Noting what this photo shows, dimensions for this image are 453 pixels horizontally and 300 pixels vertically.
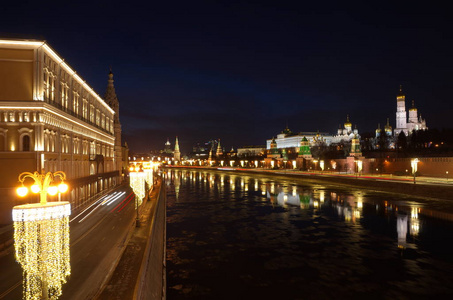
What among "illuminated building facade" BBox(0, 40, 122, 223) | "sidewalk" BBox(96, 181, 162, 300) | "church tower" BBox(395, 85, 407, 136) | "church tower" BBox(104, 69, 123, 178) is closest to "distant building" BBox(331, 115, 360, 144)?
"church tower" BBox(395, 85, 407, 136)

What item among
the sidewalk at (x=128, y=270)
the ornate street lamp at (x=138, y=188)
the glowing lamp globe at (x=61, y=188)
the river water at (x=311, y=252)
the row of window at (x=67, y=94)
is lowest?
the river water at (x=311, y=252)

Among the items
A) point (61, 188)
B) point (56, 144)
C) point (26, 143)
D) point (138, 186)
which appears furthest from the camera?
point (56, 144)

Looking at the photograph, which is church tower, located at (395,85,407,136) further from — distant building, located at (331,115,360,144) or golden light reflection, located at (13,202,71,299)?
golden light reflection, located at (13,202,71,299)

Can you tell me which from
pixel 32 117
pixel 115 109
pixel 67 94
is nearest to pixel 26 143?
pixel 32 117

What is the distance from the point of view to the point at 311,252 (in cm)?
1520

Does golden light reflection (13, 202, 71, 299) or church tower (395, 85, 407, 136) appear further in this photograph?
church tower (395, 85, 407, 136)

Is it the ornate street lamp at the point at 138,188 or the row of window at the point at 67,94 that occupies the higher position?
the row of window at the point at 67,94

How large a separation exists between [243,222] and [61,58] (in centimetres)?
2793

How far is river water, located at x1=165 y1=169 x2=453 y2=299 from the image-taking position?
1132 cm

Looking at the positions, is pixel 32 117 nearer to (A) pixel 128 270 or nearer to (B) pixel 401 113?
(A) pixel 128 270

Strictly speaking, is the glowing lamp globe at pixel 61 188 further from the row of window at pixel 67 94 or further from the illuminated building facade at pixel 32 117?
the row of window at pixel 67 94

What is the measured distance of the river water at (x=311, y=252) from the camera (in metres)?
11.3

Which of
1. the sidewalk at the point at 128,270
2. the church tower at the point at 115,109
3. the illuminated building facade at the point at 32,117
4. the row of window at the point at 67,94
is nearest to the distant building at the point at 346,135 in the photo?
the church tower at the point at 115,109

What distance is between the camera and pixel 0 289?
9.14m
